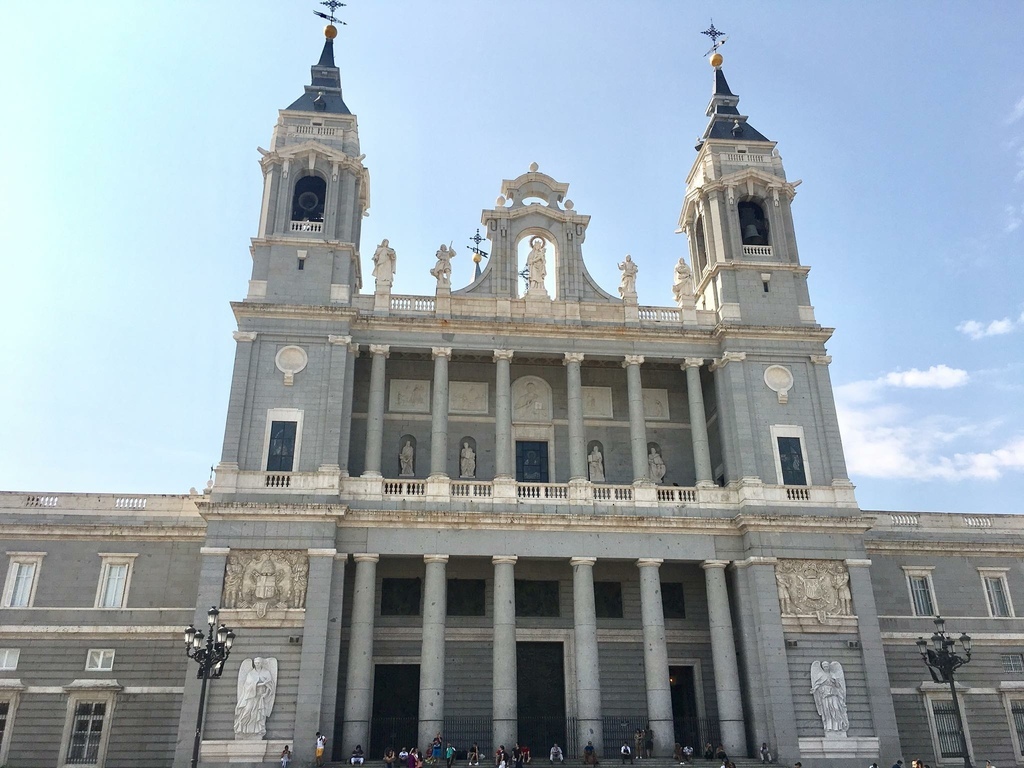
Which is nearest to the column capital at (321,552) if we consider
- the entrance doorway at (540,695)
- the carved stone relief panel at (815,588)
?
the entrance doorway at (540,695)

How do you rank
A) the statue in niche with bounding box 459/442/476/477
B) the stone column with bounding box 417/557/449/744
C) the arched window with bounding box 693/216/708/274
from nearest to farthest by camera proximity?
the stone column with bounding box 417/557/449/744
the statue in niche with bounding box 459/442/476/477
the arched window with bounding box 693/216/708/274

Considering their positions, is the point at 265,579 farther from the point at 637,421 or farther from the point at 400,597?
the point at 637,421

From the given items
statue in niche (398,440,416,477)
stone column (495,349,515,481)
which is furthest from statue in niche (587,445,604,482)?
statue in niche (398,440,416,477)

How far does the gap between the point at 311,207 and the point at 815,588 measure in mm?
23821

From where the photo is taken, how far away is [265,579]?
90.5 feet

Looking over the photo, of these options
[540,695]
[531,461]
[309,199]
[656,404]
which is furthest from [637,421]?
[309,199]

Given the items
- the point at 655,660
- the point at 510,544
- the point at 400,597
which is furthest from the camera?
the point at 400,597

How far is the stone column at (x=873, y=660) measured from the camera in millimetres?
27750

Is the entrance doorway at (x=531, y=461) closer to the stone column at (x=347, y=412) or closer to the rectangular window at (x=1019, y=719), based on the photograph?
the stone column at (x=347, y=412)

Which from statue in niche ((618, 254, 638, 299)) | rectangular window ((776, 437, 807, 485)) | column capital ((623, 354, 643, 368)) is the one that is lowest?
rectangular window ((776, 437, 807, 485))

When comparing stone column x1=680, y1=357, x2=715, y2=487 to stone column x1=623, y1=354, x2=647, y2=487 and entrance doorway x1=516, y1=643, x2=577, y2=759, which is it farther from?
entrance doorway x1=516, y1=643, x2=577, y2=759

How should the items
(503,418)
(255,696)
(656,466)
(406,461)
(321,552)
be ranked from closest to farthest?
(255,696), (321,552), (503,418), (406,461), (656,466)

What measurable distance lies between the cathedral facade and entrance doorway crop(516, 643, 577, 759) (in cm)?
10

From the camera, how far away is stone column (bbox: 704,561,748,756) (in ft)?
91.3
